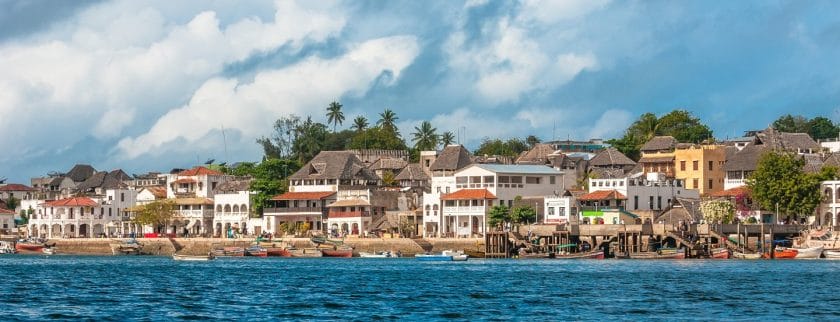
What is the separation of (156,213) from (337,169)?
2219 centimetres

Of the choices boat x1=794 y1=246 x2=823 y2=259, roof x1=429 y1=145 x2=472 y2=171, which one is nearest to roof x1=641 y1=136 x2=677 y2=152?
roof x1=429 y1=145 x2=472 y2=171

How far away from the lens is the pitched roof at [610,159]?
6875 inches

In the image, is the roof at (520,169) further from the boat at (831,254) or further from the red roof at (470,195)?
the boat at (831,254)

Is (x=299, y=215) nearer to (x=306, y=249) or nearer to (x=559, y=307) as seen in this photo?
(x=306, y=249)

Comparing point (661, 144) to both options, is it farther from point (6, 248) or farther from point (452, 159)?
point (6, 248)

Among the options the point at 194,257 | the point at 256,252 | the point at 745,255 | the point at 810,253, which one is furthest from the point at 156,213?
the point at 810,253

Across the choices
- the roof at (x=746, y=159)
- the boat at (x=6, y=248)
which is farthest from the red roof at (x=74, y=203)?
the roof at (x=746, y=159)

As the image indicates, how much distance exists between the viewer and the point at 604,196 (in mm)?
145875

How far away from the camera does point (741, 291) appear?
266 feet

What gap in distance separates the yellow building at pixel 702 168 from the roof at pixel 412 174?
30718 mm

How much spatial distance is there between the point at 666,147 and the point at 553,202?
2873 centimetres

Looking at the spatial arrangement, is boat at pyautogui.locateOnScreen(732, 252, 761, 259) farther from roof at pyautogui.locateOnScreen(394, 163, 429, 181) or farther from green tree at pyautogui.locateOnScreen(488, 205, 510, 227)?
roof at pyautogui.locateOnScreen(394, 163, 429, 181)

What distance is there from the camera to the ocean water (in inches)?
2628

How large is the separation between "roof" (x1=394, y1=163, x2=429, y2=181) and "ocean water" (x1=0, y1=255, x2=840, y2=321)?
53.5 meters
